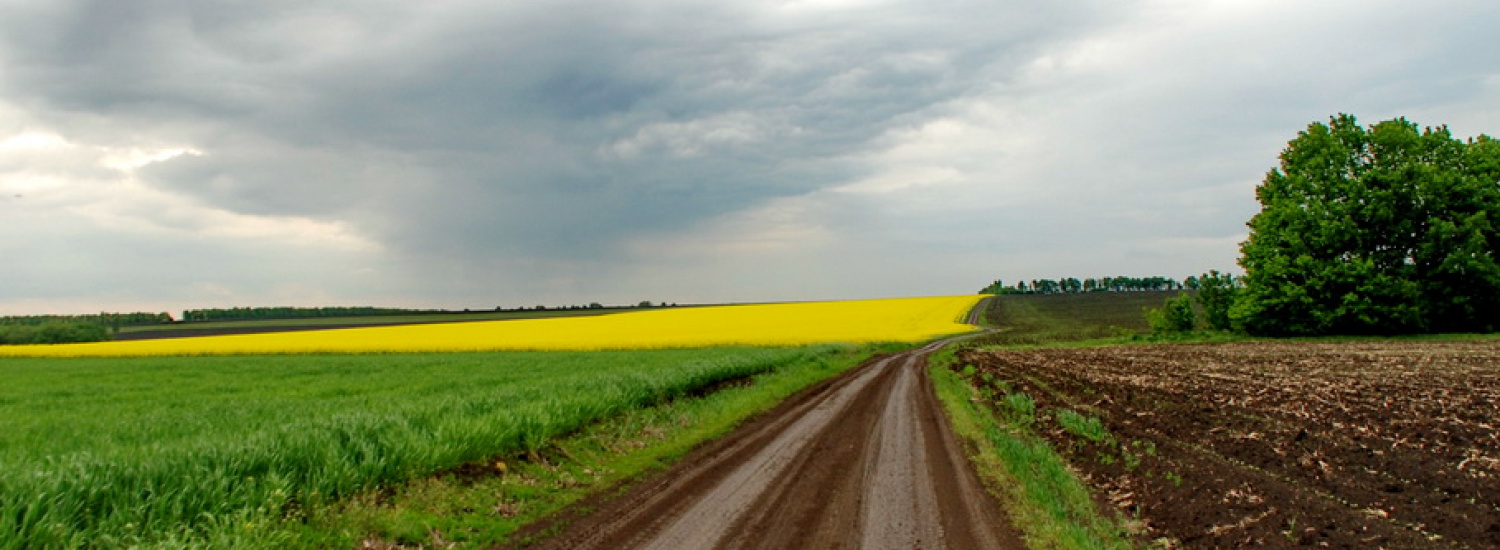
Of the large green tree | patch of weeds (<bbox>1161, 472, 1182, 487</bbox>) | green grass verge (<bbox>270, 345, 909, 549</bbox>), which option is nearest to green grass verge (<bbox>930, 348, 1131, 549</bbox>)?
patch of weeds (<bbox>1161, 472, 1182, 487</bbox>)

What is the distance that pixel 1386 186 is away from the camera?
1594 inches

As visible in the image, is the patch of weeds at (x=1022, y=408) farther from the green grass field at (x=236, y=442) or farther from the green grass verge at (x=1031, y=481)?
the green grass field at (x=236, y=442)

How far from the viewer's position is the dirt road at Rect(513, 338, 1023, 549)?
711cm

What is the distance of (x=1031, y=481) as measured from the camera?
9.38 m

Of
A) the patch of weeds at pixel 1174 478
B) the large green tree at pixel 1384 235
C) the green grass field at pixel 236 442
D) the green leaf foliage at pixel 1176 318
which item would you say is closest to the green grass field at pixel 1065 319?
the green leaf foliage at pixel 1176 318

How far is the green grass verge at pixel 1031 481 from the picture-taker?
717cm

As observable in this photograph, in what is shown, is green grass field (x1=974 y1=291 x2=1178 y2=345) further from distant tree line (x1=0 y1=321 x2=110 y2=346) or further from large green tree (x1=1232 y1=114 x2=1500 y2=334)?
distant tree line (x1=0 y1=321 x2=110 y2=346)

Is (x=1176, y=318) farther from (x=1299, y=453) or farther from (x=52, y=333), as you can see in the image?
(x=52, y=333)

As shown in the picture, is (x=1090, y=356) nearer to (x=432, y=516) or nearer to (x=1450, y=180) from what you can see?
(x=1450, y=180)

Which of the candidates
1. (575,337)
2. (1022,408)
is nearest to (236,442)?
(1022,408)

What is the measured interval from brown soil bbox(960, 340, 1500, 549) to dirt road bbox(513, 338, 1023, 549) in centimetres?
201

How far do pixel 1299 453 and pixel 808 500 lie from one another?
25.4 ft

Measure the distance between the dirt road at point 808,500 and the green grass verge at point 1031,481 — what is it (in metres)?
0.30

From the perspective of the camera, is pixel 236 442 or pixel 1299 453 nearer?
pixel 236 442
